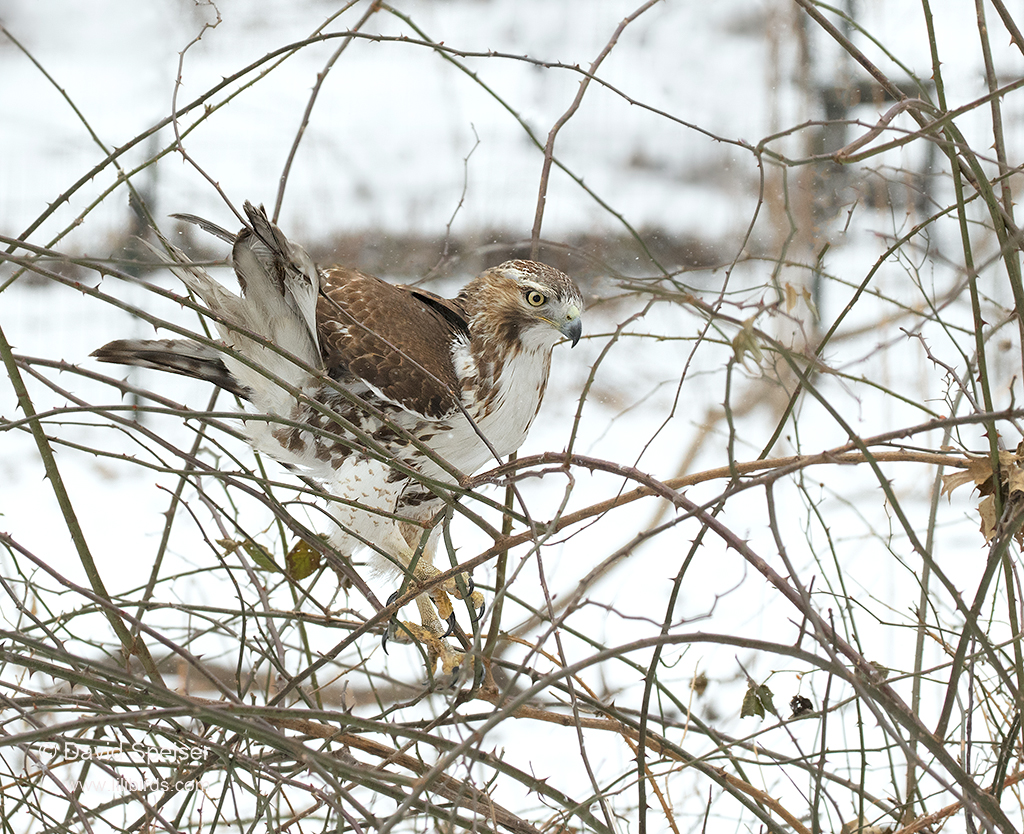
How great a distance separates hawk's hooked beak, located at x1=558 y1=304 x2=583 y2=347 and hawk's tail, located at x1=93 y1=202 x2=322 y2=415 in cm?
33

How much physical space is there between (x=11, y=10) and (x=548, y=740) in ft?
7.73

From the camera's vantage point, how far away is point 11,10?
2596mm

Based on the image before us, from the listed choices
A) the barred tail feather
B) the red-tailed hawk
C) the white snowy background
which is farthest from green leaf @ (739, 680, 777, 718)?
the white snowy background

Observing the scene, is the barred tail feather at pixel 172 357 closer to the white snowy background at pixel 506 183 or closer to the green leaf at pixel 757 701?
the green leaf at pixel 757 701

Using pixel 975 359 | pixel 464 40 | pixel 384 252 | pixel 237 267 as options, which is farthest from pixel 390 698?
pixel 975 359

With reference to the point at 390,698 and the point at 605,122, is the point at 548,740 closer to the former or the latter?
the point at 390,698

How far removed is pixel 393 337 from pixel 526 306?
194mm

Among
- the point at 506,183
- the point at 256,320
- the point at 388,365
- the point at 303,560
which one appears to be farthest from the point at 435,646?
the point at 506,183

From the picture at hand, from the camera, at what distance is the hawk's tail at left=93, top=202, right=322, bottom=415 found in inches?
44.7

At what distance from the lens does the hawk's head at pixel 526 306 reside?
1351 mm

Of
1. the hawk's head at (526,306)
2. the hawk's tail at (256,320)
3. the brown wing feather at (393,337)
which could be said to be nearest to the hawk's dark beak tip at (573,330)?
the hawk's head at (526,306)

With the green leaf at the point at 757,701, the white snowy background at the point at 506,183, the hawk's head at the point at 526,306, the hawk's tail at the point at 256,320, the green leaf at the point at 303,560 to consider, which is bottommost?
the green leaf at the point at 757,701

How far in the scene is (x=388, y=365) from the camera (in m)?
1.29

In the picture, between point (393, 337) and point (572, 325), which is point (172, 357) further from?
point (572, 325)
